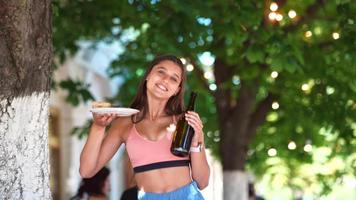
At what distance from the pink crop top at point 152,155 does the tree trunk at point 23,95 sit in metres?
0.44

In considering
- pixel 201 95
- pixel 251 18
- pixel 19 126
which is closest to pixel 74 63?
pixel 201 95

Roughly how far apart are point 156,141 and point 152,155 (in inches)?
Answer: 3.3

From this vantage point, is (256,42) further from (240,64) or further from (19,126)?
(19,126)

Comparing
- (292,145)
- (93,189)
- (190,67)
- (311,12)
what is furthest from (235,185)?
(93,189)

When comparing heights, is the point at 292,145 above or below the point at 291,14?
below

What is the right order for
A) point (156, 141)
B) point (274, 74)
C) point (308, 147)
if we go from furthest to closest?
point (308, 147) → point (274, 74) → point (156, 141)

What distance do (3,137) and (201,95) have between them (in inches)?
254

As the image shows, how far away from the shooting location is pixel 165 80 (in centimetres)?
396

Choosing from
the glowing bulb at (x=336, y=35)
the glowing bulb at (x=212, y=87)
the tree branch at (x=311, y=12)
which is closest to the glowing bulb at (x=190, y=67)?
the glowing bulb at (x=212, y=87)

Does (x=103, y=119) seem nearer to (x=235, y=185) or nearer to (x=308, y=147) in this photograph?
(x=235, y=185)

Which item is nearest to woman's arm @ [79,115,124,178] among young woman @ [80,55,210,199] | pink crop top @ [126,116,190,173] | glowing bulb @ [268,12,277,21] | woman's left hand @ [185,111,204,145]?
young woman @ [80,55,210,199]

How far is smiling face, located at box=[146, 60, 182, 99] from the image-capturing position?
13.0ft

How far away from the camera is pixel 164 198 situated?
12.4 ft

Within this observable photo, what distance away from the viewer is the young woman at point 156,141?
384cm
